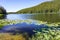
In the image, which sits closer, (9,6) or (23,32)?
(23,32)

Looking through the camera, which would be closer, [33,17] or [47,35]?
[47,35]

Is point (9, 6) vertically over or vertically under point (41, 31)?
over

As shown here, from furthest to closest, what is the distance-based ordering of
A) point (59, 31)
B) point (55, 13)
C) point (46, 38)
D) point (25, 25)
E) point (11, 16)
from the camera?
point (55, 13)
point (11, 16)
point (25, 25)
point (59, 31)
point (46, 38)

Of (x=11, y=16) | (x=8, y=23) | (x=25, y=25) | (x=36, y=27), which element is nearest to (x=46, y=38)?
(x=36, y=27)

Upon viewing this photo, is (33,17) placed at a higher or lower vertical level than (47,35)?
higher

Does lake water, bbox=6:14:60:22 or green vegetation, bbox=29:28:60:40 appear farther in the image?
lake water, bbox=6:14:60:22

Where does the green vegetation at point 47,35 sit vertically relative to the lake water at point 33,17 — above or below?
below

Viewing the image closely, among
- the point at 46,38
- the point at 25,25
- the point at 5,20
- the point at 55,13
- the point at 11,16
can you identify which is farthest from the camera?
the point at 55,13

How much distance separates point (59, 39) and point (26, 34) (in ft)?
3.31

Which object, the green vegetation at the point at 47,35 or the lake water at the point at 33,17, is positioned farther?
the lake water at the point at 33,17

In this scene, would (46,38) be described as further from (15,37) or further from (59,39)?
(15,37)

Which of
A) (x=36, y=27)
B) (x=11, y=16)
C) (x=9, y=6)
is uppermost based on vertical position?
(x=9, y=6)

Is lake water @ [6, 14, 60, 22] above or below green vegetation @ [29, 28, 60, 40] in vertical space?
above

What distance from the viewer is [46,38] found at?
13.3ft
